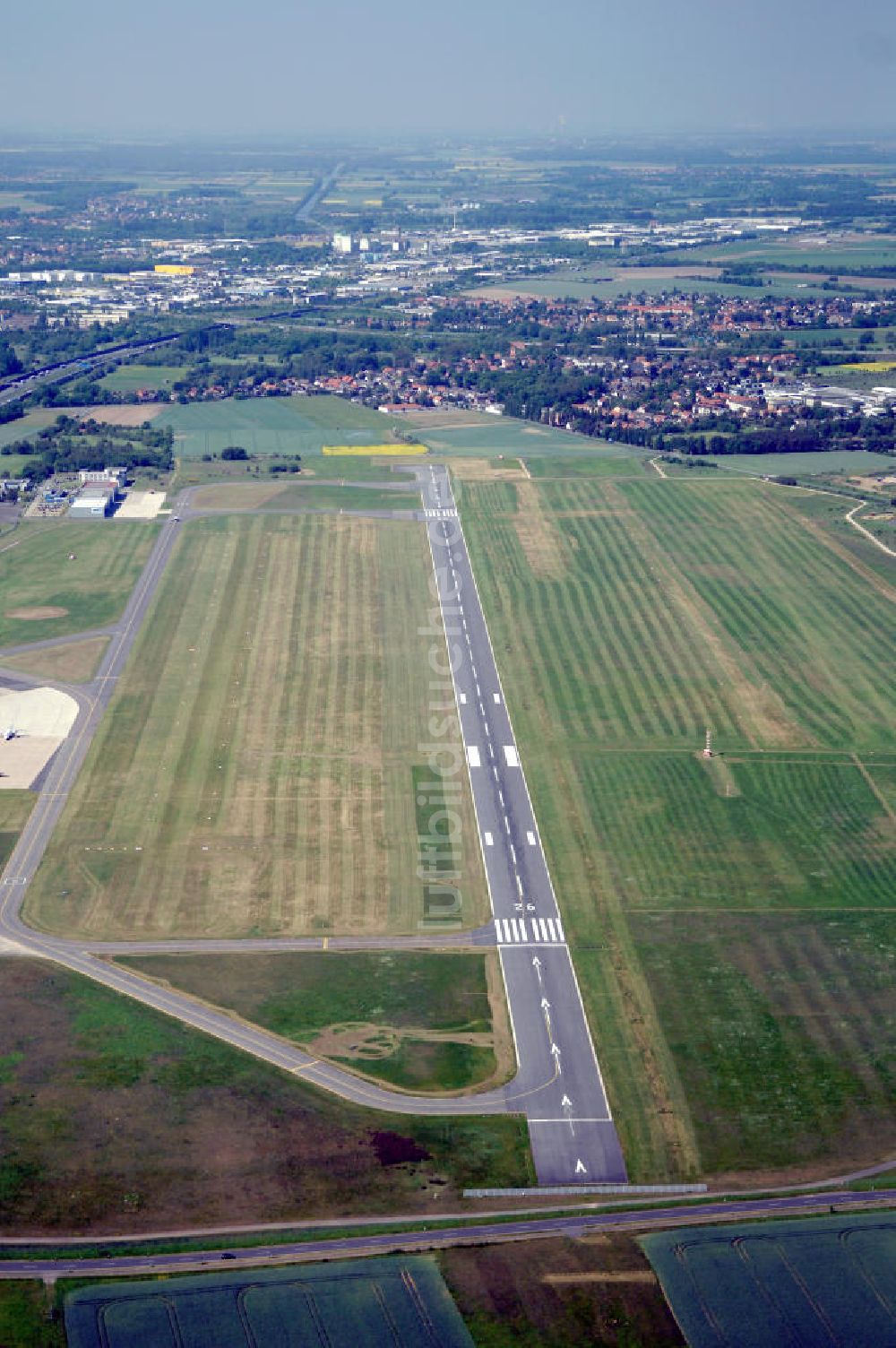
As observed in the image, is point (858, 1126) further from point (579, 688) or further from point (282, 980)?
point (579, 688)

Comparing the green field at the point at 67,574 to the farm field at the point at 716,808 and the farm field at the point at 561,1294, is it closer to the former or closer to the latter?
the farm field at the point at 716,808

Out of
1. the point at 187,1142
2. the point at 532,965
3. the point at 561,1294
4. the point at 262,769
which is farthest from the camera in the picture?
the point at 262,769

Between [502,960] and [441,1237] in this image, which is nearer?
[441,1237]

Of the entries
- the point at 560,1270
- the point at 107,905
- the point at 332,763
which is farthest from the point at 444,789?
the point at 560,1270

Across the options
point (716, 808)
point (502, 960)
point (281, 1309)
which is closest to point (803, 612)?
point (716, 808)

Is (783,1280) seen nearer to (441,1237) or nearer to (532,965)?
(441,1237)
